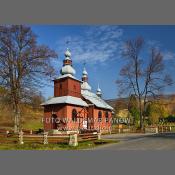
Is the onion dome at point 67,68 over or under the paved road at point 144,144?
over

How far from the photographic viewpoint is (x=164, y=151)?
30.8 feet

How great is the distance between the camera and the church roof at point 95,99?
22748 millimetres

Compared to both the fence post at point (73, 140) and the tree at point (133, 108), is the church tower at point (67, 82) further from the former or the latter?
the fence post at point (73, 140)

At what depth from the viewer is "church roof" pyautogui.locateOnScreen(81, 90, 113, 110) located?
22.7 meters

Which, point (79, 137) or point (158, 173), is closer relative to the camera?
point (158, 173)

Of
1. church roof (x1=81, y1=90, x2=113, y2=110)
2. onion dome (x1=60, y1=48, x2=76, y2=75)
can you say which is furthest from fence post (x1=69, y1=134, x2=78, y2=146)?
church roof (x1=81, y1=90, x2=113, y2=110)

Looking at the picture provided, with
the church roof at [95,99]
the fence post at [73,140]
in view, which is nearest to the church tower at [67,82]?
the church roof at [95,99]

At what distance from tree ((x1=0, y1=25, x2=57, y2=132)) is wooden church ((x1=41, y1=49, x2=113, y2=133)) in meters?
1.69

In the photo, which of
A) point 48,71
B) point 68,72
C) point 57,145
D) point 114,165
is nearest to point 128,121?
point 68,72

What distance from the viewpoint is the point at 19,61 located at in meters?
13.9

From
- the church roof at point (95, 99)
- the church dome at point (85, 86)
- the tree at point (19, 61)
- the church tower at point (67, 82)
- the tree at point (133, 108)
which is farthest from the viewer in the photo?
the church roof at point (95, 99)

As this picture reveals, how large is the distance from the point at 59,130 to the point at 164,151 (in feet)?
30.1

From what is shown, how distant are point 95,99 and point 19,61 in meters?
11.0

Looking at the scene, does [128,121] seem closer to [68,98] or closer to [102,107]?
[102,107]
